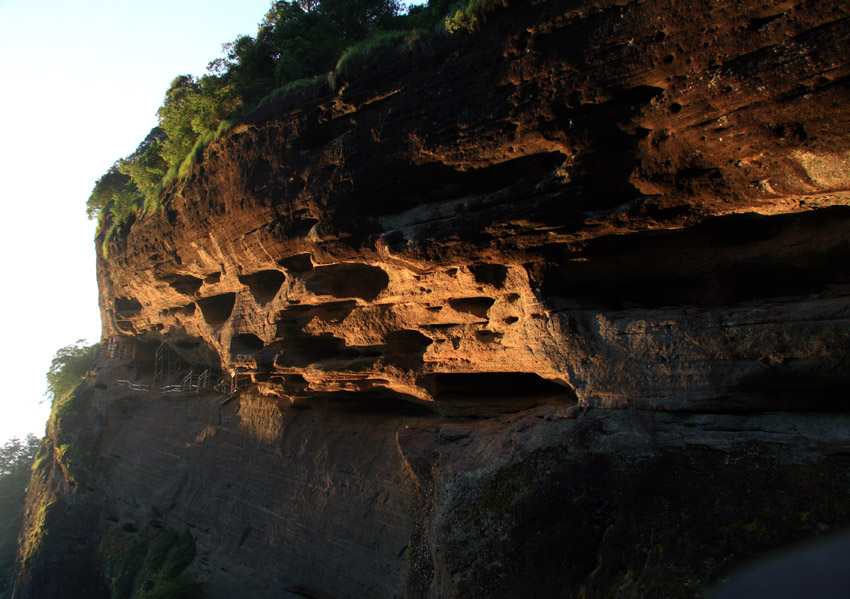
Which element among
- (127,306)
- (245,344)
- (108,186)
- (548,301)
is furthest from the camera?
(108,186)

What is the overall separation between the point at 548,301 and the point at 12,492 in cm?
3258

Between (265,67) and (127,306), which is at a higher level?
(265,67)

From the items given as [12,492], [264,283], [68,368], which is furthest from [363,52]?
[12,492]

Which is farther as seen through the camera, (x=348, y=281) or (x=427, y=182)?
(x=348, y=281)

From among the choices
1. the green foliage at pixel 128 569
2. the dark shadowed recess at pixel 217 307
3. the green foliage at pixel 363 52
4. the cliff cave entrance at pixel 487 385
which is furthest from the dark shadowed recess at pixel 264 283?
the green foliage at pixel 128 569

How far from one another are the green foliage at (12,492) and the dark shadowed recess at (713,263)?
25306 millimetres

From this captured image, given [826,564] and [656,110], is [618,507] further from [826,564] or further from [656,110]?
[656,110]

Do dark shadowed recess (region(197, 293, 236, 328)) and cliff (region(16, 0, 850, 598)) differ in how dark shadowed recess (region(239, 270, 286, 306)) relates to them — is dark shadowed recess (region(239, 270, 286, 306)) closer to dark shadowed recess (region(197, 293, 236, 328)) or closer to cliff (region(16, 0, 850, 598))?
cliff (region(16, 0, 850, 598))

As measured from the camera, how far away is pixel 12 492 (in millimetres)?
26609

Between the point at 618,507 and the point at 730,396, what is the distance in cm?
183

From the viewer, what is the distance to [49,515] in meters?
16.8

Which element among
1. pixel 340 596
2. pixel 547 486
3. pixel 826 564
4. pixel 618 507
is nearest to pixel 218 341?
pixel 340 596

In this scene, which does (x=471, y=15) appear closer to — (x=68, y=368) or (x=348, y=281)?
(x=348, y=281)

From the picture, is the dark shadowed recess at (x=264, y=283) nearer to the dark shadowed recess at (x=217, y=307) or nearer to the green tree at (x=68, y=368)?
the dark shadowed recess at (x=217, y=307)
